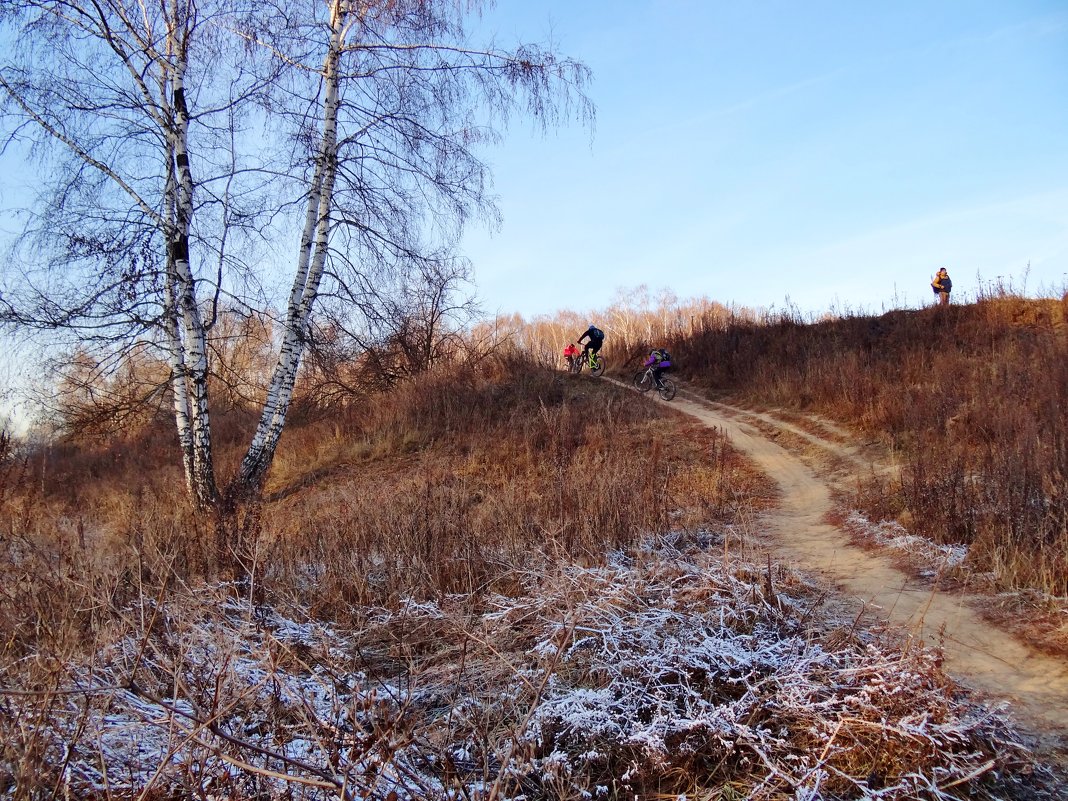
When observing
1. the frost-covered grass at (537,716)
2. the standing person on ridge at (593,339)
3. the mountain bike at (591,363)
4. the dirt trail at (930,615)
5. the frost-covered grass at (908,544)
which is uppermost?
the standing person on ridge at (593,339)

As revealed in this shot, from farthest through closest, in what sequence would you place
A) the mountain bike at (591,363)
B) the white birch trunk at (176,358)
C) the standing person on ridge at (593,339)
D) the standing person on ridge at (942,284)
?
the mountain bike at (591,363) < the standing person on ridge at (593,339) < the standing person on ridge at (942,284) < the white birch trunk at (176,358)

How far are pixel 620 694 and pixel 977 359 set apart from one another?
11.7 metres

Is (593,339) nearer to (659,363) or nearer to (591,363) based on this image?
(591,363)

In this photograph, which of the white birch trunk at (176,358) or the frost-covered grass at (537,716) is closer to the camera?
the frost-covered grass at (537,716)

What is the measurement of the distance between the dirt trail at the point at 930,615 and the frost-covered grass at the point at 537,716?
419 millimetres

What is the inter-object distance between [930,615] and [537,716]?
3018 mm

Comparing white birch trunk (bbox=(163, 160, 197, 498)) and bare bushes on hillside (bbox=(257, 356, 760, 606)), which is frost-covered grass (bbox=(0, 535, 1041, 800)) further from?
white birch trunk (bbox=(163, 160, 197, 498))

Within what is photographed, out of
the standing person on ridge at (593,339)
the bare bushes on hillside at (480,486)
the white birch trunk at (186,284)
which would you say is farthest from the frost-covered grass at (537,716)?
the standing person on ridge at (593,339)

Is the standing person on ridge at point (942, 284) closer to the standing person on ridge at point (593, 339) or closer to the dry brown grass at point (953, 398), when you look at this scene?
the dry brown grass at point (953, 398)

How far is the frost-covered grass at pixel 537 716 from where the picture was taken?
2.03 m

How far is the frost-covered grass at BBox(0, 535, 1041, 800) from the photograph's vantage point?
2029mm

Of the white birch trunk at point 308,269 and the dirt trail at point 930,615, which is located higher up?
the white birch trunk at point 308,269

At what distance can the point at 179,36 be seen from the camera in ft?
29.1

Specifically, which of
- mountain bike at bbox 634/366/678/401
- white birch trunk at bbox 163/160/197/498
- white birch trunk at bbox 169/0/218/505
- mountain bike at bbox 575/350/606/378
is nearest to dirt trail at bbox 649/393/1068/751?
mountain bike at bbox 634/366/678/401
